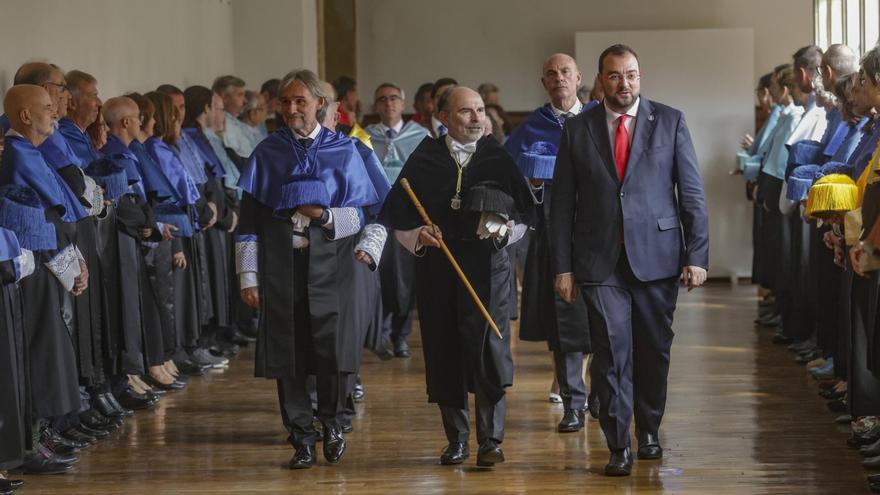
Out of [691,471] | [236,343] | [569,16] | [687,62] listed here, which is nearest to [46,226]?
[691,471]

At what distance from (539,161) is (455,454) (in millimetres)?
1490

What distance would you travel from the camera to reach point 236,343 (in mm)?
10484

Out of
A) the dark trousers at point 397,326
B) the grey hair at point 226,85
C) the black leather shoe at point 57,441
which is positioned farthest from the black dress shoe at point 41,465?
the grey hair at point 226,85

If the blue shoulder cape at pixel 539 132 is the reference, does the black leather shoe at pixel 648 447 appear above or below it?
below

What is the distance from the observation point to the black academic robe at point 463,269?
6062 millimetres

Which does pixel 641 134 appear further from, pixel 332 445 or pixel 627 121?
pixel 332 445

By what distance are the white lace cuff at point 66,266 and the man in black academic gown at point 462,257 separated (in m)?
1.35

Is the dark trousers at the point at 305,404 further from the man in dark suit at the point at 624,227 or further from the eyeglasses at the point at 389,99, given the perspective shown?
the eyeglasses at the point at 389,99

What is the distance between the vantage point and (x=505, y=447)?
6609 mm

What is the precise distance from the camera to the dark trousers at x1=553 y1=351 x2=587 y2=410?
702cm

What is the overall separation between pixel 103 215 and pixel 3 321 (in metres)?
1.75

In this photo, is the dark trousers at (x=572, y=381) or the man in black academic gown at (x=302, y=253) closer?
the man in black academic gown at (x=302, y=253)

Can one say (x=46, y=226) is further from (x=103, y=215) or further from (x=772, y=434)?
(x=772, y=434)

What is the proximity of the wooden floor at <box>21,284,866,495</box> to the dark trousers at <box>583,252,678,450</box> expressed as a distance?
0.89 ft
